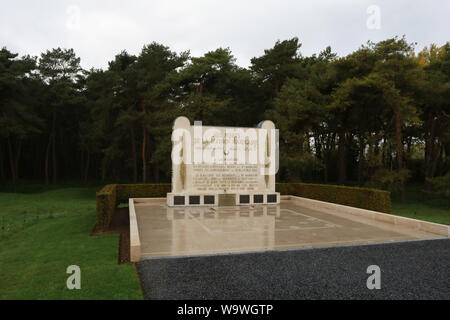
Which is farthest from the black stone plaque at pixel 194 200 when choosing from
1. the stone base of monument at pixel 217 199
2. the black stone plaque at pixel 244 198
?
the black stone plaque at pixel 244 198

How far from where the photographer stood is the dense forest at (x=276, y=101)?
958 inches

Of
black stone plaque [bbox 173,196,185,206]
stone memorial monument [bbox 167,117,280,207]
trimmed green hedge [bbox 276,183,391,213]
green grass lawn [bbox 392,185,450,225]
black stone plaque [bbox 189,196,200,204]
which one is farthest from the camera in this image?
green grass lawn [bbox 392,185,450,225]

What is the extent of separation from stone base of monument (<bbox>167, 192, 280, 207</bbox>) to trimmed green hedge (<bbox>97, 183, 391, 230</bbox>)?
10.6ft

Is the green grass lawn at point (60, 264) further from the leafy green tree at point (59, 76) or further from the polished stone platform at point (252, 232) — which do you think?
the leafy green tree at point (59, 76)

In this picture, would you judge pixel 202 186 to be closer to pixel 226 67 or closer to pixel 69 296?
pixel 69 296

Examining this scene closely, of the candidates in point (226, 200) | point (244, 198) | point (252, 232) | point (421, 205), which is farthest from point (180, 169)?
point (421, 205)

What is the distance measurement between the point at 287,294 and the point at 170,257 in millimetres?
3181

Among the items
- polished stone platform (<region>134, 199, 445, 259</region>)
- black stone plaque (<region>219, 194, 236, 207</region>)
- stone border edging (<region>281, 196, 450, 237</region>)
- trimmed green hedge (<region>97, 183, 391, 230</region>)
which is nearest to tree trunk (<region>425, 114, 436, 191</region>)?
trimmed green hedge (<region>97, 183, 391, 230</region>)

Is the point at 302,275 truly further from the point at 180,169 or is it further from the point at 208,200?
the point at 180,169

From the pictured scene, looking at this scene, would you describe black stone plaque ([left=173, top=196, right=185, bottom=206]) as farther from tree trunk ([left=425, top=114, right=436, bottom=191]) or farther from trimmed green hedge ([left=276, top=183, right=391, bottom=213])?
tree trunk ([left=425, top=114, right=436, bottom=191])

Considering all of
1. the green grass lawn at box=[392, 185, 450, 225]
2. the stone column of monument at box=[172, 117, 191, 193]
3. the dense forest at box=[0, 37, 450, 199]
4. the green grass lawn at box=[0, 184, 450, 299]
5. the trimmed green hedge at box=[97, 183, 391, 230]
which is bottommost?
the green grass lawn at box=[392, 185, 450, 225]

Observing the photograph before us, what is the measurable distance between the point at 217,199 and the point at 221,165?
2234 millimetres

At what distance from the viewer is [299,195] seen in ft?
72.9

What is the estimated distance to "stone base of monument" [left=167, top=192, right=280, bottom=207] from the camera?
1777cm
